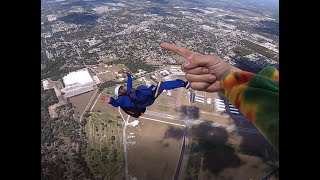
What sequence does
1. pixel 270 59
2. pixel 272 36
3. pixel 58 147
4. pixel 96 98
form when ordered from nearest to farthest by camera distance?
pixel 58 147
pixel 96 98
pixel 270 59
pixel 272 36

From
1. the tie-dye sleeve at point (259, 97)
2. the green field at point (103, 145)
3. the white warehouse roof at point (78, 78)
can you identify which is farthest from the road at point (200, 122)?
the tie-dye sleeve at point (259, 97)

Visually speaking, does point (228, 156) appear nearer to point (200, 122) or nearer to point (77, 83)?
point (200, 122)

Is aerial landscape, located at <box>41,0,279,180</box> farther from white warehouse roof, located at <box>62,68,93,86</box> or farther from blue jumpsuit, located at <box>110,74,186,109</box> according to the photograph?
blue jumpsuit, located at <box>110,74,186,109</box>

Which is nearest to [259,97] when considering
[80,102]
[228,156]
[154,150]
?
[154,150]
